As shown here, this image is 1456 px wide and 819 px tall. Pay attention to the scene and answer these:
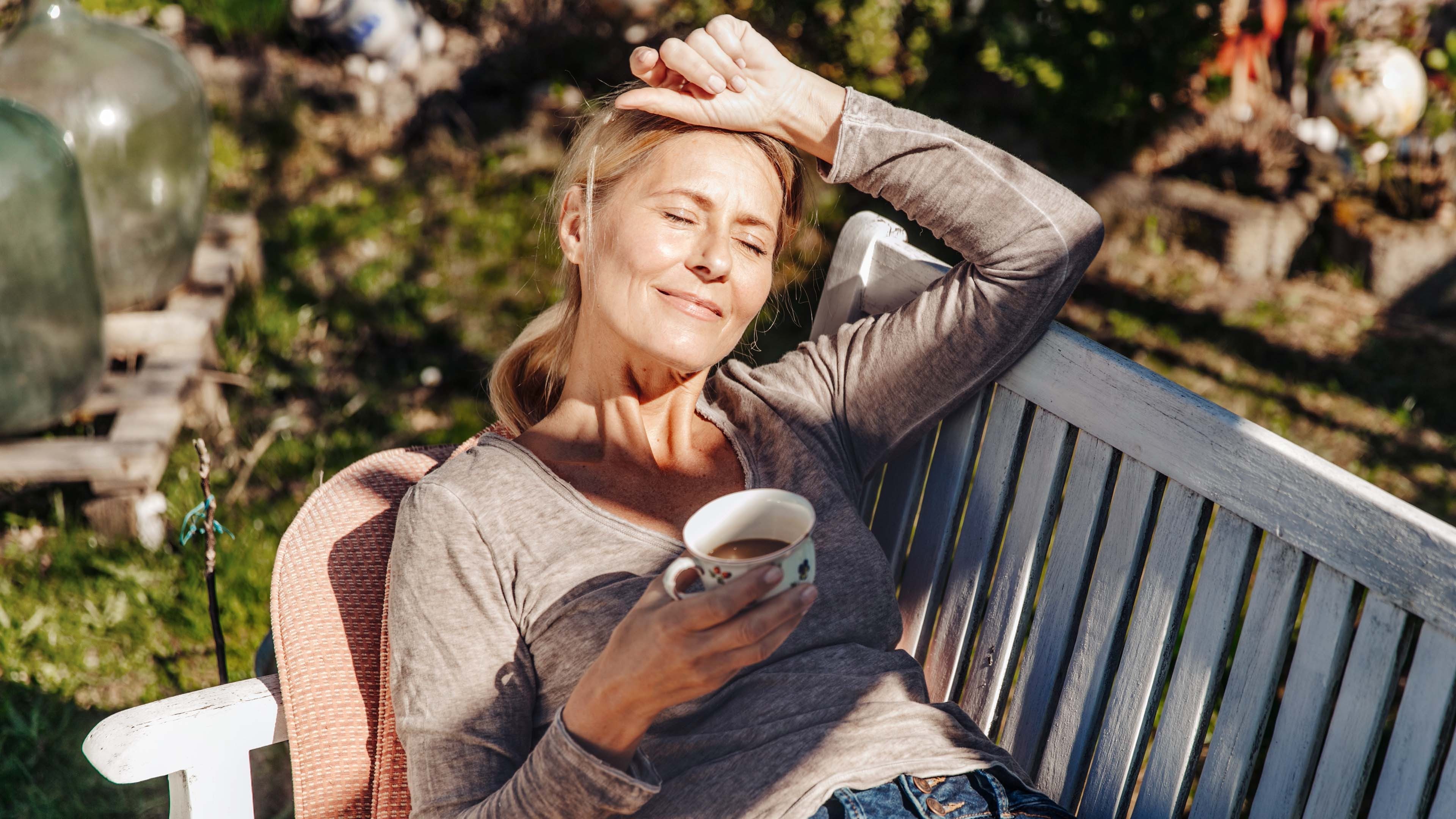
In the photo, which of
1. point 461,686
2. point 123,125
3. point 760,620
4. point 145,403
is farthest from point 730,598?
point 123,125

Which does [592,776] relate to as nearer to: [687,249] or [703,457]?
[703,457]

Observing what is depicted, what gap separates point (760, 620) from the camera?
1349 millimetres

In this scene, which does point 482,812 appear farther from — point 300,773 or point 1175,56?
point 1175,56

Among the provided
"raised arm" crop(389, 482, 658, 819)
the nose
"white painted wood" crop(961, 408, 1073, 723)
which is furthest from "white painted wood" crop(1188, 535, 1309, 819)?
the nose

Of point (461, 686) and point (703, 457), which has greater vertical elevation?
point (703, 457)

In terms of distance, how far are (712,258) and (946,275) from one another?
0.46 m

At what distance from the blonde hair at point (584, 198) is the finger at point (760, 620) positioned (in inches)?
37.4

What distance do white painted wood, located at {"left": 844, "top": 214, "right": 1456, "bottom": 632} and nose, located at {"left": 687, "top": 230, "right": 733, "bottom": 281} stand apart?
444 millimetres

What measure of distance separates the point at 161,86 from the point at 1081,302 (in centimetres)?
386

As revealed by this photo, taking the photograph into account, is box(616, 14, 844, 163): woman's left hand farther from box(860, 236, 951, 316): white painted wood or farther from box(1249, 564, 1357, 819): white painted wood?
box(1249, 564, 1357, 819): white painted wood

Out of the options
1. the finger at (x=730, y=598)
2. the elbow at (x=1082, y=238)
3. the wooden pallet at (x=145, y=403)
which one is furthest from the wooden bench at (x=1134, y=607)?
the wooden pallet at (x=145, y=403)

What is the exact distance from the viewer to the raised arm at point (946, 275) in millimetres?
1989

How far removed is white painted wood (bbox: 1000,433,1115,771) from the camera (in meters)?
1.92

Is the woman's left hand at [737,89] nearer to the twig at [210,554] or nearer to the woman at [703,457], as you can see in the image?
the woman at [703,457]
